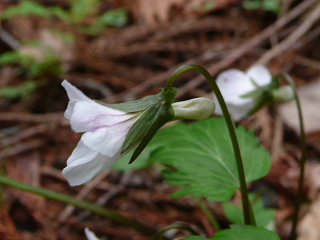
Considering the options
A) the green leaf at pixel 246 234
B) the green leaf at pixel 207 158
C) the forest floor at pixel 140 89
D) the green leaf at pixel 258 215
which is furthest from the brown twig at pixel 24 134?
the green leaf at pixel 246 234

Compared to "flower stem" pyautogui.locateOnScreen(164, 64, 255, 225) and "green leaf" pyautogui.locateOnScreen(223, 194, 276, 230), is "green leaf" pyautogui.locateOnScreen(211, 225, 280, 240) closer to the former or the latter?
"flower stem" pyautogui.locateOnScreen(164, 64, 255, 225)

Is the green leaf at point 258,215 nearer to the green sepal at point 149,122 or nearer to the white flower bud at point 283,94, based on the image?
the white flower bud at point 283,94

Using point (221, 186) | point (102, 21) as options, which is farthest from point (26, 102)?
point (221, 186)

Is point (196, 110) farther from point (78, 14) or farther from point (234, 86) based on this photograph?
point (78, 14)

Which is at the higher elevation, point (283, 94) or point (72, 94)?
point (72, 94)

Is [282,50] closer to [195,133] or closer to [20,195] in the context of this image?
[195,133]

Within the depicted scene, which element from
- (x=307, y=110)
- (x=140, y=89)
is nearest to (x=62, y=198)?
(x=140, y=89)

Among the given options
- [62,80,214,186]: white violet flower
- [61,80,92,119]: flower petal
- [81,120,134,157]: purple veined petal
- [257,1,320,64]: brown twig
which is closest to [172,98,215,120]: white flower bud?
[62,80,214,186]: white violet flower
